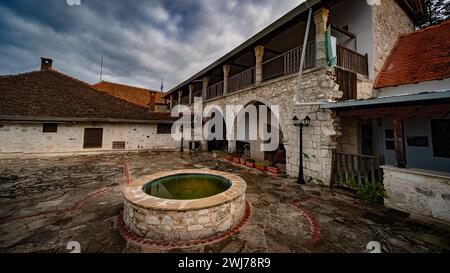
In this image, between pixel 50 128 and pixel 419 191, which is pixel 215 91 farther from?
pixel 419 191

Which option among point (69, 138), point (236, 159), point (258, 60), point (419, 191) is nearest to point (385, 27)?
point (258, 60)

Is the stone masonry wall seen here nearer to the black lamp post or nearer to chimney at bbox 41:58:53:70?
the black lamp post

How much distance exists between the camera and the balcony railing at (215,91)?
41.9 ft

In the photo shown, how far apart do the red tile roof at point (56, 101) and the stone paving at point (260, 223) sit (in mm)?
6751

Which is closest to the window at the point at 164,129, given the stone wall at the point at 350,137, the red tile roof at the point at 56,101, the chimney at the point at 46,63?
the red tile roof at the point at 56,101

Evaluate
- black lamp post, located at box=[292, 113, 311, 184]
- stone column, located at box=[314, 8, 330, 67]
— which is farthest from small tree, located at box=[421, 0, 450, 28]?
black lamp post, located at box=[292, 113, 311, 184]

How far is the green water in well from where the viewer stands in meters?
4.02

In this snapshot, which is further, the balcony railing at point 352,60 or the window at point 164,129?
the window at point 164,129

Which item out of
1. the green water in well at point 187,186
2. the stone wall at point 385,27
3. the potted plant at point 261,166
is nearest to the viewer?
the green water in well at point 187,186

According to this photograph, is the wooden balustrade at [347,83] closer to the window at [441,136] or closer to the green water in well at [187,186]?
the window at [441,136]

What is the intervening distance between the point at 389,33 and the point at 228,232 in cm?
1011

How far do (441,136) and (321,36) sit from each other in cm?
556

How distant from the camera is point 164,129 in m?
15.0
